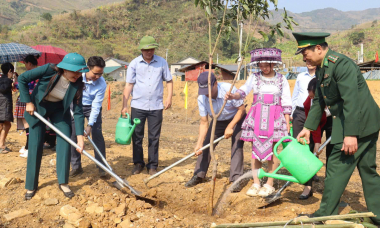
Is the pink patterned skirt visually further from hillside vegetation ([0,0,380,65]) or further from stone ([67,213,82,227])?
hillside vegetation ([0,0,380,65])

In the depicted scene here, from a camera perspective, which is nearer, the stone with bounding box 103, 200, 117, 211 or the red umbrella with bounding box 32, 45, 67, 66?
the stone with bounding box 103, 200, 117, 211

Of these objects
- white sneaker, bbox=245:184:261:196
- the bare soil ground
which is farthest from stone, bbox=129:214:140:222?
white sneaker, bbox=245:184:261:196

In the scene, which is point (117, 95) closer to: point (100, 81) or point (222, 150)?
point (222, 150)

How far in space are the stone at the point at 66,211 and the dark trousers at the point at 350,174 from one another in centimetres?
235

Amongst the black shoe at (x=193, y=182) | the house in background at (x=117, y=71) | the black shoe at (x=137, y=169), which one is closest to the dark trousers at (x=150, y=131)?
the black shoe at (x=137, y=169)

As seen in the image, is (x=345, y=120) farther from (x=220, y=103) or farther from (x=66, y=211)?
(x=66, y=211)

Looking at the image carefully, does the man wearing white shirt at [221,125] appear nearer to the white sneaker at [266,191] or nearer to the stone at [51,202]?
the white sneaker at [266,191]

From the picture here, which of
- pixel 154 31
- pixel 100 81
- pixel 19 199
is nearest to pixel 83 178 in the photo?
pixel 19 199

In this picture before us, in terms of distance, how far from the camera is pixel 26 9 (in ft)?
414

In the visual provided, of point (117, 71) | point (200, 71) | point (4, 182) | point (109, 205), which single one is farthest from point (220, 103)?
point (117, 71)

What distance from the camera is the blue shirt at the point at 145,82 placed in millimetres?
4484

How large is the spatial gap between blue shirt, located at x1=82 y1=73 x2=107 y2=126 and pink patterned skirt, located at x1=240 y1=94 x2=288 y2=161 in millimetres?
2021

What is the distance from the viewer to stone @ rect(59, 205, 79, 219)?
3312mm

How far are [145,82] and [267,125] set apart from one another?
1.82 meters
